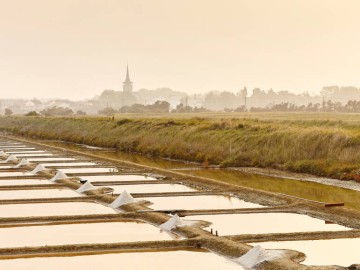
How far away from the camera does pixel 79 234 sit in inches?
356

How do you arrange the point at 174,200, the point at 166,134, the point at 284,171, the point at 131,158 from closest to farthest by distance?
the point at 174,200 < the point at 284,171 < the point at 131,158 < the point at 166,134

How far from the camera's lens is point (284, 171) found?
57.9 ft

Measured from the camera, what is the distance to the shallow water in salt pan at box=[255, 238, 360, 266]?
7.60 m

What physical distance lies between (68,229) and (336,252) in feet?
11.4

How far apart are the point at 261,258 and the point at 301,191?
6.37 meters

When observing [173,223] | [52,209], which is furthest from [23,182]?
[173,223]

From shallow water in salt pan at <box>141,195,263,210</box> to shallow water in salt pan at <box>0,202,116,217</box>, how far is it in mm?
912

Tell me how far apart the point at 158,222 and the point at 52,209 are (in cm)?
213

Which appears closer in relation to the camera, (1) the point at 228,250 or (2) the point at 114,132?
(1) the point at 228,250

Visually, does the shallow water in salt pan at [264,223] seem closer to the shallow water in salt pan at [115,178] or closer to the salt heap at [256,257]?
the salt heap at [256,257]

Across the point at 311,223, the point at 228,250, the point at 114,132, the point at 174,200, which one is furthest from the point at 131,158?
the point at 228,250

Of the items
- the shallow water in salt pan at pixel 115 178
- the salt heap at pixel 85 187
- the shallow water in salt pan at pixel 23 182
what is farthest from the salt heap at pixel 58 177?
the salt heap at pixel 85 187

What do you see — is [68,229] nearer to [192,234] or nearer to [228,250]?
[192,234]

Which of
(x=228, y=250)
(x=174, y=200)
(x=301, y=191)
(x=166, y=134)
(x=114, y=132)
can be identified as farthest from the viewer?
(x=114, y=132)
